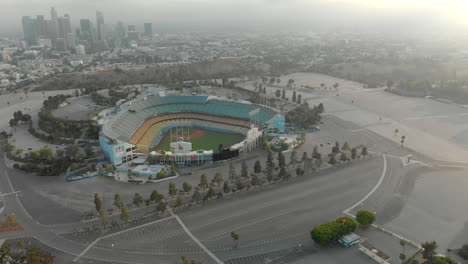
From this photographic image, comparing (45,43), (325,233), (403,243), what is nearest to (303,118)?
(325,233)

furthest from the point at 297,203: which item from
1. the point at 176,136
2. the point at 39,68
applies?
the point at 39,68

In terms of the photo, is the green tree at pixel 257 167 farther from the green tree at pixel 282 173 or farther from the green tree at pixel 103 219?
the green tree at pixel 103 219

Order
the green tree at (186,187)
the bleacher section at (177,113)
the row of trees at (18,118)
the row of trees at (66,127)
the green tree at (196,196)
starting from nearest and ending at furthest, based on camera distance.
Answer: the green tree at (196,196), the green tree at (186,187), the bleacher section at (177,113), the row of trees at (66,127), the row of trees at (18,118)

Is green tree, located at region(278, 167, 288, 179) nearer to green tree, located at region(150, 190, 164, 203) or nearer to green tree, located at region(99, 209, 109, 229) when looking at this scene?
green tree, located at region(150, 190, 164, 203)

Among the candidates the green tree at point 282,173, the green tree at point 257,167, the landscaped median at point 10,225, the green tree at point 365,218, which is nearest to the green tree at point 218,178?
the green tree at point 257,167

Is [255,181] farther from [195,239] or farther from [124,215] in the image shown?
[124,215]

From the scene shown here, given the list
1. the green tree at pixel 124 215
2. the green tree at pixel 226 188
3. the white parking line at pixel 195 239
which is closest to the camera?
the white parking line at pixel 195 239

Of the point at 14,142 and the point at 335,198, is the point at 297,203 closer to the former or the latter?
the point at 335,198
